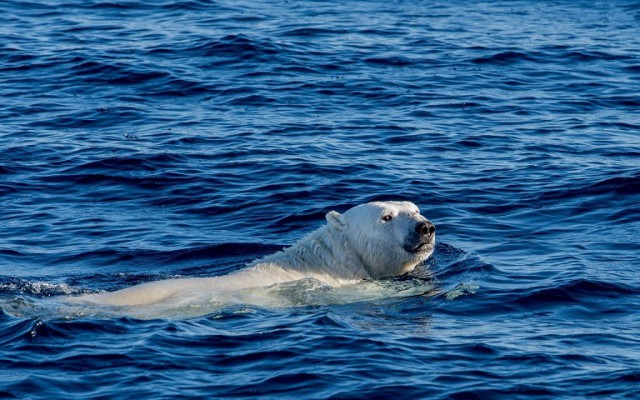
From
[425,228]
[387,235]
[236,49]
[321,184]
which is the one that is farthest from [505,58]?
[425,228]

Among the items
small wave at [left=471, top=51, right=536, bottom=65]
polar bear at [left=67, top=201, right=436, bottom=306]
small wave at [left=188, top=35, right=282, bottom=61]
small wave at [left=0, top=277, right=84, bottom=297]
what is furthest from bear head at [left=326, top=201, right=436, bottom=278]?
small wave at [left=471, top=51, right=536, bottom=65]

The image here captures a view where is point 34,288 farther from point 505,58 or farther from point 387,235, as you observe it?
point 505,58

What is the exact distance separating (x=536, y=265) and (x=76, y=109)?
10.6 metres

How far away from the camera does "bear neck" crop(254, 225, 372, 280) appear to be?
47.7 feet

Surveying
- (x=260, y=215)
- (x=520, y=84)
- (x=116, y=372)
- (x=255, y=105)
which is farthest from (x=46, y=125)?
(x=116, y=372)

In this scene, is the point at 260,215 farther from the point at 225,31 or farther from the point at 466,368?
the point at 225,31

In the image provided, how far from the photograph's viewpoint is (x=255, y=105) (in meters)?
22.7

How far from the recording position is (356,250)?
14734mm

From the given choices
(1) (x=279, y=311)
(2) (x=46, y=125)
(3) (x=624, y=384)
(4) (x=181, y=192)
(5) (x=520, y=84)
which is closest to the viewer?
(3) (x=624, y=384)

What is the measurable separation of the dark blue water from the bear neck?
578mm

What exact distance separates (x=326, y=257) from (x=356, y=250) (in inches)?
14.1

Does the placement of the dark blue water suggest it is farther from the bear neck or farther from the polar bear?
the bear neck

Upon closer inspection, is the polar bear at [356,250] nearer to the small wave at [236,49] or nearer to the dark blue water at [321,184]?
the dark blue water at [321,184]

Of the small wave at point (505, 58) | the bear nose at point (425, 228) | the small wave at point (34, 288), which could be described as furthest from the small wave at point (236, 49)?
the bear nose at point (425, 228)
